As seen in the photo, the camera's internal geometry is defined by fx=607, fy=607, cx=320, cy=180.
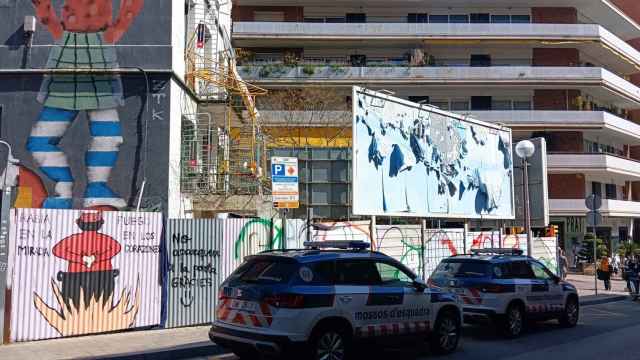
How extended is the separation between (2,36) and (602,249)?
107 ft

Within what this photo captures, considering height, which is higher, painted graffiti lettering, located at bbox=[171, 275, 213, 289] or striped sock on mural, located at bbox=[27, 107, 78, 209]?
striped sock on mural, located at bbox=[27, 107, 78, 209]

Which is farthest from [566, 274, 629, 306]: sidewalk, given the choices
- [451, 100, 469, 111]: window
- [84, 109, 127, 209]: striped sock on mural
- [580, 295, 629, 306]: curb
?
[451, 100, 469, 111]: window

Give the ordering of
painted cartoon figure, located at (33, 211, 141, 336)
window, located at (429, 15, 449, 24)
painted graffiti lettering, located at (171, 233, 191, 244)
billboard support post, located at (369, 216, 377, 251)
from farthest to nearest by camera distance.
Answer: window, located at (429, 15, 449, 24) < billboard support post, located at (369, 216, 377, 251) < painted graffiti lettering, located at (171, 233, 191, 244) < painted cartoon figure, located at (33, 211, 141, 336)

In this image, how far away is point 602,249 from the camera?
35469 mm

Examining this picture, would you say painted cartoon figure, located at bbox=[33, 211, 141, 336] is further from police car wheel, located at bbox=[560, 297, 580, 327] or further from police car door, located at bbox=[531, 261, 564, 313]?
police car wheel, located at bbox=[560, 297, 580, 327]

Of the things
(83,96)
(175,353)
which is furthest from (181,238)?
(83,96)

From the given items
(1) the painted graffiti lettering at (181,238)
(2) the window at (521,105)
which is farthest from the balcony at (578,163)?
(1) the painted graffiti lettering at (181,238)

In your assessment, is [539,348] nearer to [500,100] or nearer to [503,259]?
[503,259]

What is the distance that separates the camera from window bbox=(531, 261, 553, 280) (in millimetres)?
13289

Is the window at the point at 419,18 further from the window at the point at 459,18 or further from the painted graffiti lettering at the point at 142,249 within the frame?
the painted graffiti lettering at the point at 142,249

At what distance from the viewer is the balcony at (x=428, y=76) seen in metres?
39.5

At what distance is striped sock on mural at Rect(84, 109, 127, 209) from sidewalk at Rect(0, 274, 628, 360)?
17.2ft

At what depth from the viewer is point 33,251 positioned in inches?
406

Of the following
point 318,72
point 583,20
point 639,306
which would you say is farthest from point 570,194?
point 639,306
